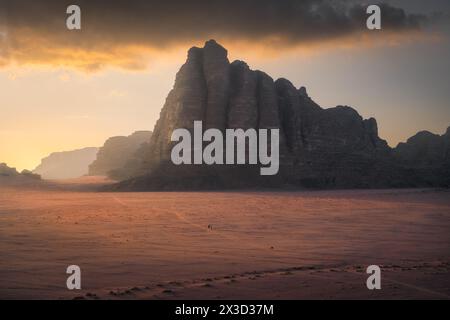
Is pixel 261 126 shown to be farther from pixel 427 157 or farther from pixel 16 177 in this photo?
pixel 427 157

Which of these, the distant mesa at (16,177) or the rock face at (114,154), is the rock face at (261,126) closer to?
the distant mesa at (16,177)

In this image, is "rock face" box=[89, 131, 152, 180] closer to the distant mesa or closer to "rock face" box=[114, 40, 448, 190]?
the distant mesa

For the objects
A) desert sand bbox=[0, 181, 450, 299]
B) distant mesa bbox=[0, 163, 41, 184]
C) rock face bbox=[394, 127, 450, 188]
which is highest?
rock face bbox=[394, 127, 450, 188]

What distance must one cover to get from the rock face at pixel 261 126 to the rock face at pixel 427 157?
552cm

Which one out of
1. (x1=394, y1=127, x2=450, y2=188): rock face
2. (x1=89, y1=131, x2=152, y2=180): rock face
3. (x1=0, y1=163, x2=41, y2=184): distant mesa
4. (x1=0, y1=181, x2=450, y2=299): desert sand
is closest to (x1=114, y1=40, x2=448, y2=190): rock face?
(x1=394, y1=127, x2=450, y2=188): rock face

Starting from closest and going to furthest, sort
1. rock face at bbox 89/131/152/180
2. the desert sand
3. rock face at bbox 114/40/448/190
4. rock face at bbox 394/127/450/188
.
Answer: the desert sand, rock face at bbox 114/40/448/190, rock face at bbox 394/127/450/188, rock face at bbox 89/131/152/180

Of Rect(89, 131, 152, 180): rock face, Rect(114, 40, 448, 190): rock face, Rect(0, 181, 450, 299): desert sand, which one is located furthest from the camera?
Rect(89, 131, 152, 180): rock face

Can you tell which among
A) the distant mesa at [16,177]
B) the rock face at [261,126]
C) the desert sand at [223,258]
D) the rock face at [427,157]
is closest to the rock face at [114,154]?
the distant mesa at [16,177]

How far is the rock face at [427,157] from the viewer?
7188cm

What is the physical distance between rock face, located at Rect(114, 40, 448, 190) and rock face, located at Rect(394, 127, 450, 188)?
552 centimetres

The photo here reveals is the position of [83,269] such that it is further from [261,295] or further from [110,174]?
[110,174]

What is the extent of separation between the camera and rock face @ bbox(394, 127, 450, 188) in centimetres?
7188

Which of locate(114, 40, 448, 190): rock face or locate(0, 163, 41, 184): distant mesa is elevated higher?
locate(114, 40, 448, 190): rock face

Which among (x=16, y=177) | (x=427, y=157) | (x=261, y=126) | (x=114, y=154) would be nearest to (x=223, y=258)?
(x=261, y=126)
